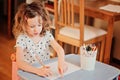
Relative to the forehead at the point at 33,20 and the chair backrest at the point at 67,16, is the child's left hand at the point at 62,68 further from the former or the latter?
the chair backrest at the point at 67,16

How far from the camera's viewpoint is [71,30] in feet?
9.02

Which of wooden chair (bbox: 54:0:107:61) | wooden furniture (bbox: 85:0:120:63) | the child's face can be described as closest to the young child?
the child's face

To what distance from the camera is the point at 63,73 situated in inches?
56.3

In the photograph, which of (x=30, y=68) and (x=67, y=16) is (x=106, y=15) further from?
(x=30, y=68)

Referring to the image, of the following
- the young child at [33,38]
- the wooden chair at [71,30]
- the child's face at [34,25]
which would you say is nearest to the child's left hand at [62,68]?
the young child at [33,38]

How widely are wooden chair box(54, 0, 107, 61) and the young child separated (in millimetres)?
843

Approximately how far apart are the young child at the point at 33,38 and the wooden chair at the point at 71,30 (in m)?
0.84

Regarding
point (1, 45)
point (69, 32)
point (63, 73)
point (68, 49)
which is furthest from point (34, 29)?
point (1, 45)

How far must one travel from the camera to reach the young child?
149 centimetres

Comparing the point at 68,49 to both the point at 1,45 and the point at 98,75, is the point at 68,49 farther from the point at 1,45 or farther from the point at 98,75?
the point at 98,75

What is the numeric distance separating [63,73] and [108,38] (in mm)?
1330

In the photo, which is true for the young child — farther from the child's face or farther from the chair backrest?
the chair backrest

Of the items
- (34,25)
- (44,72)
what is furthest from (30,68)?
(34,25)

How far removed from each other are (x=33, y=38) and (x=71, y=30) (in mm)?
1089
